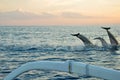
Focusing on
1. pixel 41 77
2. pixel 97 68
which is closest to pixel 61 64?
pixel 97 68

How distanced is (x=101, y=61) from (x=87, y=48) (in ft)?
49.7

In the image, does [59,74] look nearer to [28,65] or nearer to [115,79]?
[28,65]

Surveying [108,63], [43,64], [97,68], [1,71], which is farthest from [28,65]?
[108,63]

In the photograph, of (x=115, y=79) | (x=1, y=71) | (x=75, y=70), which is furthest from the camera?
(x=1, y=71)

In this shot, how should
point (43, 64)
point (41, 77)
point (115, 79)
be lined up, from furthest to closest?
point (41, 77), point (43, 64), point (115, 79)

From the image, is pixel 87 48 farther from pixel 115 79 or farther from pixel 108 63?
pixel 115 79

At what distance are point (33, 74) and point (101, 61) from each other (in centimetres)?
1294

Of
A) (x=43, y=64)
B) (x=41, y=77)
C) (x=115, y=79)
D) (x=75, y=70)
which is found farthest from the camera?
(x=41, y=77)

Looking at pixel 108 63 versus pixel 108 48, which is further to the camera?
pixel 108 48

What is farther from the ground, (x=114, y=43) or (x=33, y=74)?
(x=114, y=43)

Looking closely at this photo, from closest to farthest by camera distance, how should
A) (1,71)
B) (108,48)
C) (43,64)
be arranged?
(43,64)
(1,71)
(108,48)

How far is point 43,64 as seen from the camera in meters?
5.88

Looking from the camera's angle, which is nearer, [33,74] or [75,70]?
[75,70]

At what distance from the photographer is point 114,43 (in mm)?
47938
